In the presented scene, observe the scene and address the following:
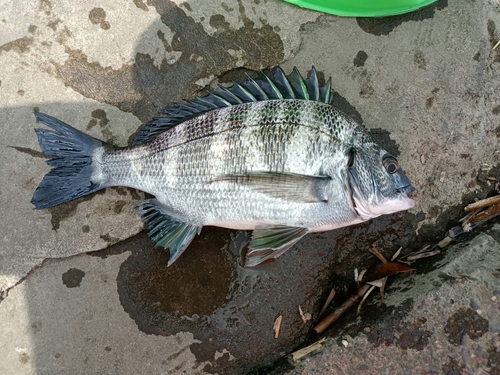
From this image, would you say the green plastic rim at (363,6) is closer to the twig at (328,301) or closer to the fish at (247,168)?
the fish at (247,168)

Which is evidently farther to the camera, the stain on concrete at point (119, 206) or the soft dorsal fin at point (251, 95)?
the stain on concrete at point (119, 206)

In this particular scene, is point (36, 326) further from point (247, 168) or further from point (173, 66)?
point (173, 66)

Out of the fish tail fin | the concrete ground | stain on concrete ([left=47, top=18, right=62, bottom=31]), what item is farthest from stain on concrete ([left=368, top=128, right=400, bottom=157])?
stain on concrete ([left=47, top=18, right=62, bottom=31])

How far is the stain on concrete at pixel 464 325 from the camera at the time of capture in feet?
7.77

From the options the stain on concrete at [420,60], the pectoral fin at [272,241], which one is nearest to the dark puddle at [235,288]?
the pectoral fin at [272,241]

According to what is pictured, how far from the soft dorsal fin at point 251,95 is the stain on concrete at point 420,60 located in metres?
0.85

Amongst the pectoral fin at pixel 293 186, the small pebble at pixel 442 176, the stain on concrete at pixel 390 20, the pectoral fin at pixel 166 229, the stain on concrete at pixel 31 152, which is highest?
the stain on concrete at pixel 390 20

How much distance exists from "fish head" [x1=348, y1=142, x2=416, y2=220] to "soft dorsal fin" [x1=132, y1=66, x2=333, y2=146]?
469 millimetres

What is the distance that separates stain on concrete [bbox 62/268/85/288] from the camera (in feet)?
8.91

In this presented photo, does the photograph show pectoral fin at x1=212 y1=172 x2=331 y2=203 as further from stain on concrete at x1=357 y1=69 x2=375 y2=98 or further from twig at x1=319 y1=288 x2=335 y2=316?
stain on concrete at x1=357 y1=69 x2=375 y2=98

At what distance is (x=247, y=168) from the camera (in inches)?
95.4

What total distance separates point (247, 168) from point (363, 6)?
5.29ft

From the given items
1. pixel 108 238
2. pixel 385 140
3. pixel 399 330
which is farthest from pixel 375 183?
pixel 108 238

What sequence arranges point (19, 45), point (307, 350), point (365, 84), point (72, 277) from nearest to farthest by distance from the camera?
point (307, 350) → point (72, 277) → point (19, 45) → point (365, 84)
